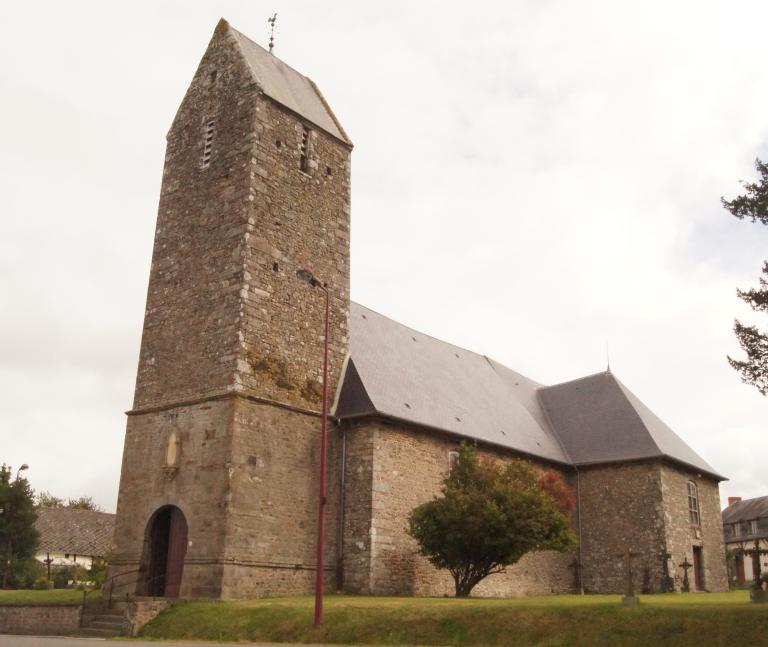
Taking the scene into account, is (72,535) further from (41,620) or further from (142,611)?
(142,611)

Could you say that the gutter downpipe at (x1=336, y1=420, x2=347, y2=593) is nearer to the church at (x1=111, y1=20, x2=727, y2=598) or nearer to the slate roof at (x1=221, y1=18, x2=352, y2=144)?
the church at (x1=111, y1=20, x2=727, y2=598)

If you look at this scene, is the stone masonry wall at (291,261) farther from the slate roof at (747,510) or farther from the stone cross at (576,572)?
the slate roof at (747,510)

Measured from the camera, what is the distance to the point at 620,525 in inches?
1241

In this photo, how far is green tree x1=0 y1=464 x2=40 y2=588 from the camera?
37969mm

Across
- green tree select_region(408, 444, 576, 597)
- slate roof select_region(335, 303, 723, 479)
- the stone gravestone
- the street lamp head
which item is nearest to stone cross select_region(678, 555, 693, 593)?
the stone gravestone

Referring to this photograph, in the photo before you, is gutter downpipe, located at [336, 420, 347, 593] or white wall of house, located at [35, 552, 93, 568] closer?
gutter downpipe, located at [336, 420, 347, 593]

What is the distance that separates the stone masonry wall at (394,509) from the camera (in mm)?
23734

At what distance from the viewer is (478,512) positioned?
22.8 m

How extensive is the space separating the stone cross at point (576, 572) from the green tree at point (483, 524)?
27.0 feet

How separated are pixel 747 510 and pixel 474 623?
182ft

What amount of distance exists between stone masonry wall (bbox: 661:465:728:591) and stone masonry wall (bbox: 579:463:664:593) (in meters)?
0.52

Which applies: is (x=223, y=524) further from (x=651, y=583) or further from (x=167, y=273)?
(x=651, y=583)

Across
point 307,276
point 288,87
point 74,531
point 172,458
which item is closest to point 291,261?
point 307,276

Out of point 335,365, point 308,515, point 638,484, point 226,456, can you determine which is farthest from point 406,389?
point 638,484
